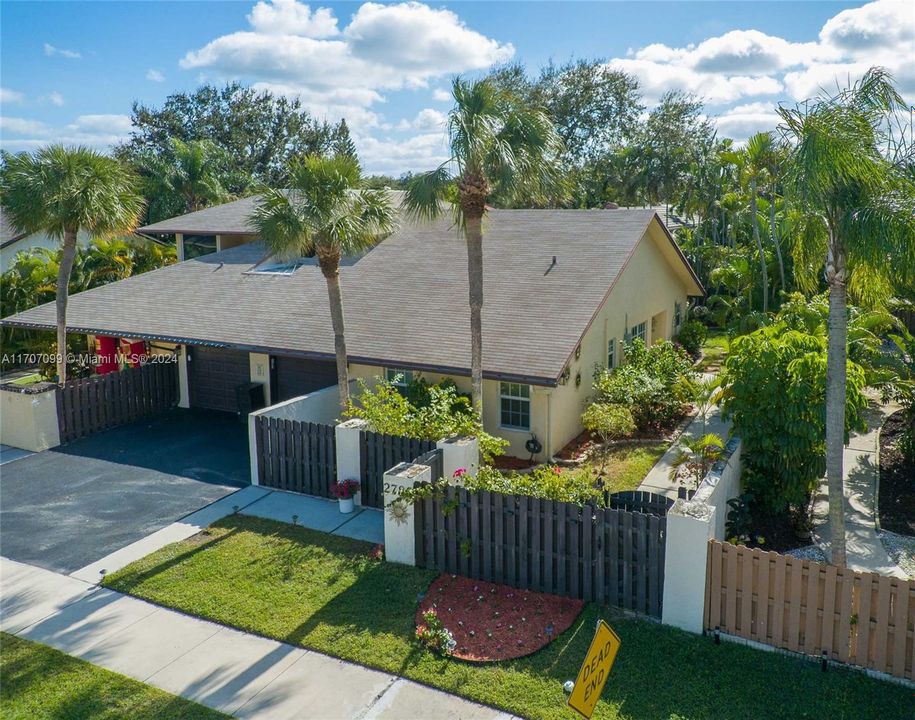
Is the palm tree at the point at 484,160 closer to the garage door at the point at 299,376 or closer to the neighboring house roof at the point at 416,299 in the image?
the neighboring house roof at the point at 416,299

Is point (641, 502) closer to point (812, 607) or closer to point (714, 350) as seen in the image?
point (812, 607)

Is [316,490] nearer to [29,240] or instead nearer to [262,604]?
[262,604]

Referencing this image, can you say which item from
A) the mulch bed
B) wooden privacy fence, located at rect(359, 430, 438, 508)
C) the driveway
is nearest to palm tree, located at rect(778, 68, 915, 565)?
the mulch bed

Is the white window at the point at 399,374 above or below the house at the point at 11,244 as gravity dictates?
below

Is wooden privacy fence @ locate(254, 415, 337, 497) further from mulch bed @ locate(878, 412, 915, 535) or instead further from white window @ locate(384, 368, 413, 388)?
mulch bed @ locate(878, 412, 915, 535)

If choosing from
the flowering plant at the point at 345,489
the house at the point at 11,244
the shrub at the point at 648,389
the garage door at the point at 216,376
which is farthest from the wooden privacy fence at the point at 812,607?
the house at the point at 11,244
